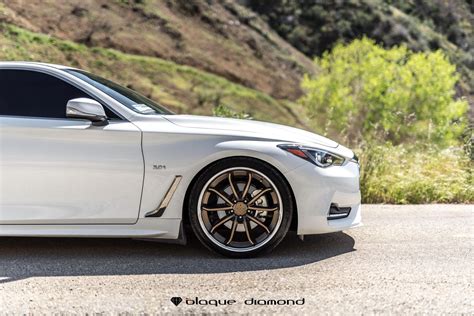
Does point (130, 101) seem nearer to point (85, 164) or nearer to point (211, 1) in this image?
point (85, 164)

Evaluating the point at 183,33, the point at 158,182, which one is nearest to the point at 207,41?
the point at 183,33

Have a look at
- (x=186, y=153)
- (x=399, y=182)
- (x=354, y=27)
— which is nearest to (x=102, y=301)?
(x=186, y=153)

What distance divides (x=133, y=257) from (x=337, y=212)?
172 cm

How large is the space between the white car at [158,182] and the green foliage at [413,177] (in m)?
2.96

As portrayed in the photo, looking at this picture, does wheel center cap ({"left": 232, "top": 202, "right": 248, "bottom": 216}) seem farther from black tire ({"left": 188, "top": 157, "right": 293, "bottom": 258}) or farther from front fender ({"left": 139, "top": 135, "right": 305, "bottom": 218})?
front fender ({"left": 139, "top": 135, "right": 305, "bottom": 218})

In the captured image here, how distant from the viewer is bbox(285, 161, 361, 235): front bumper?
182 inches

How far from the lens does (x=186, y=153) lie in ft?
15.3

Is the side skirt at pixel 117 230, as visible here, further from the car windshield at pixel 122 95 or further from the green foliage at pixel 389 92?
the green foliage at pixel 389 92

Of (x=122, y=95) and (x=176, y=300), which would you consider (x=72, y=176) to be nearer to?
(x=122, y=95)

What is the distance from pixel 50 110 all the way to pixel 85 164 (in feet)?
1.95

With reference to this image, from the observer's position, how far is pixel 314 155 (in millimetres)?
4742

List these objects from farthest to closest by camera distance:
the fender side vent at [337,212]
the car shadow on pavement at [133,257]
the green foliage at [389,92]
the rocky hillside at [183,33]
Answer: the rocky hillside at [183,33] < the green foliage at [389,92] < the fender side vent at [337,212] < the car shadow on pavement at [133,257]

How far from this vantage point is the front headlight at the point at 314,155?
4.69 meters

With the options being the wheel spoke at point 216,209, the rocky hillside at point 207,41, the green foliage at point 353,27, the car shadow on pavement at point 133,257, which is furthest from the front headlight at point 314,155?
the green foliage at point 353,27
